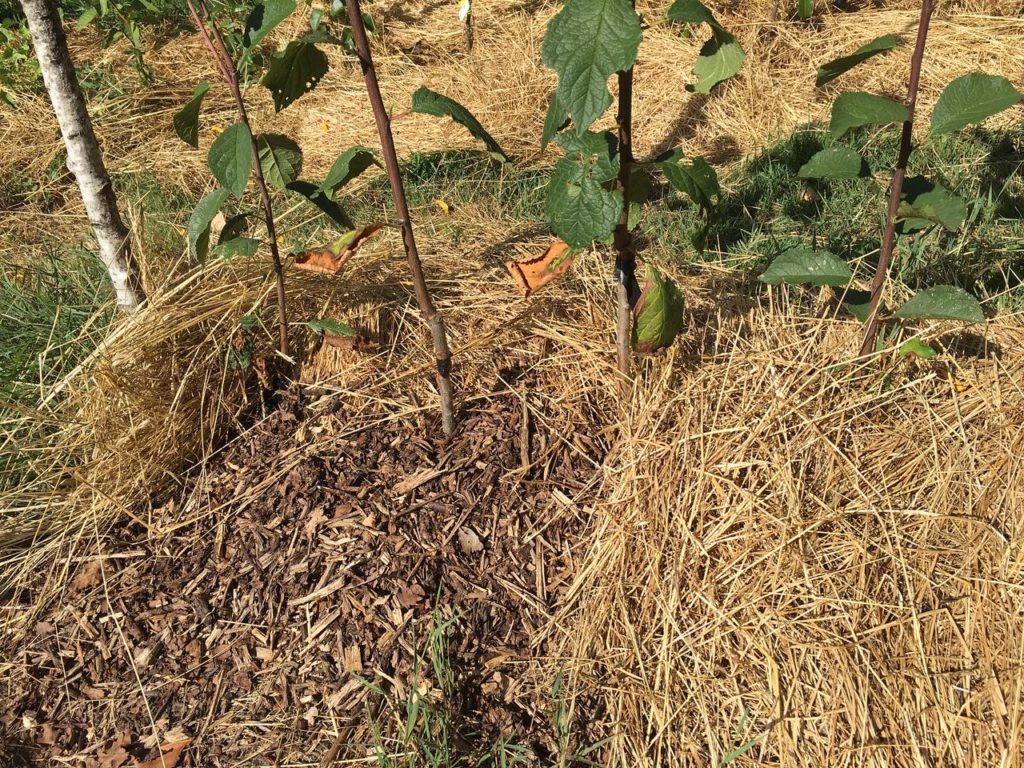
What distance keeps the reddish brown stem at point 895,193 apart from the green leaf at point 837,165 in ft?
0.24

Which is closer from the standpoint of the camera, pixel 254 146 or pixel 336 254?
pixel 254 146

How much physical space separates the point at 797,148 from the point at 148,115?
3131 millimetres

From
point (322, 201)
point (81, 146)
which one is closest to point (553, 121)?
point (322, 201)

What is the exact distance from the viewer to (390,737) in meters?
1.68

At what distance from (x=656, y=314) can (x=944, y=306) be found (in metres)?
0.64

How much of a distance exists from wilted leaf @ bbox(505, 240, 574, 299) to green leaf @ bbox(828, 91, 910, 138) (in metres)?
0.68

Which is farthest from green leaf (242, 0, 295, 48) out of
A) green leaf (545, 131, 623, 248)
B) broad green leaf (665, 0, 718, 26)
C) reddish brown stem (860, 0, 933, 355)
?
reddish brown stem (860, 0, 933, 355)

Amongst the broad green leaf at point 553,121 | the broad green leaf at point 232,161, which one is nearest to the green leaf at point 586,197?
the broad green leaf at point 553,121

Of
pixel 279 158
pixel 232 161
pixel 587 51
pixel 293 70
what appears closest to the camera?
pixel 587 51

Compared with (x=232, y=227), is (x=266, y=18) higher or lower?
higher

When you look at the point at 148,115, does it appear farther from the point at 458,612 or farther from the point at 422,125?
the point at 458,612

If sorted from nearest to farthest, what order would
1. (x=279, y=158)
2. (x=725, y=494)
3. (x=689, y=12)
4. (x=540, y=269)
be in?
1. (x=689, y=12)
2. (x=725, y=494)
3. (x=279, y=158)
4. (x=540, y=269)

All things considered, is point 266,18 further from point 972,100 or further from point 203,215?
point 972,100

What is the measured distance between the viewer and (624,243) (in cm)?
183
